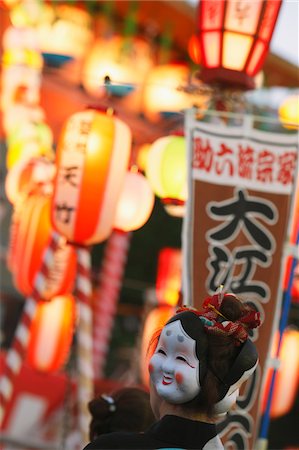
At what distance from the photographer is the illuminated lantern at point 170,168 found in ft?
28.1

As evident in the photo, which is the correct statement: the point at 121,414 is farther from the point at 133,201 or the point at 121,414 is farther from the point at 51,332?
the point at 51,332

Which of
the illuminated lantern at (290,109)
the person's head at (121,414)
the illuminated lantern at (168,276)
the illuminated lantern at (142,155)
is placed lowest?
the illuminated lantern at (168,276)

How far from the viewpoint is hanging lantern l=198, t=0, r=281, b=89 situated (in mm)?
7250

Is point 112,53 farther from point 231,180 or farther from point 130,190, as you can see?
point 231,180

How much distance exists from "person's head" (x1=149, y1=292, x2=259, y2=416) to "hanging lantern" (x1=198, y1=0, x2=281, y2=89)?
4.13 meters

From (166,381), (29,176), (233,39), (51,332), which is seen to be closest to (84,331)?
(29,176)

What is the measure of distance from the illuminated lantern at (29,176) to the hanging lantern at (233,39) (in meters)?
3.81

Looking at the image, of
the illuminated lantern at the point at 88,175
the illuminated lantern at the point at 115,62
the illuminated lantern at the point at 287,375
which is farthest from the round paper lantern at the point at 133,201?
the illuminated lantern at the point at 115,62

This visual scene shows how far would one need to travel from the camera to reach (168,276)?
648 inches

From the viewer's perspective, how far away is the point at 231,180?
19.5 feet

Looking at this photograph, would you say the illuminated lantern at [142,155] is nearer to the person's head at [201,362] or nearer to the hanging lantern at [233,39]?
the hanging lantern at [233,39]

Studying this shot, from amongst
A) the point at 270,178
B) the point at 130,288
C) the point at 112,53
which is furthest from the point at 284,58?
the point at 270,178

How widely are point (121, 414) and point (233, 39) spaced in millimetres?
3439

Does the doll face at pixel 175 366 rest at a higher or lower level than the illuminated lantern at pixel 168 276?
higher
